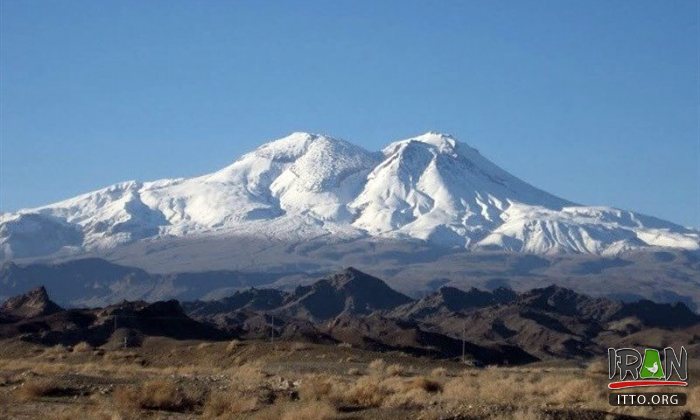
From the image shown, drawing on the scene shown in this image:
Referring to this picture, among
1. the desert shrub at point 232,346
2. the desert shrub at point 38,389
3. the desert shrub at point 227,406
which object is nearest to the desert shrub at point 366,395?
the desert shrub at point 227,406

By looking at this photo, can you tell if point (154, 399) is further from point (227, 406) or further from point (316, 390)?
point (316, 390)

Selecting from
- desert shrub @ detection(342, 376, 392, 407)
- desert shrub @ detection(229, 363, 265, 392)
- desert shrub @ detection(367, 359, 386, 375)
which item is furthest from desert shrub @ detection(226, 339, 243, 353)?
desert shrub @ detection(342, 376, 392, 407)

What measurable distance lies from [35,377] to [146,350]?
2503 centimetres

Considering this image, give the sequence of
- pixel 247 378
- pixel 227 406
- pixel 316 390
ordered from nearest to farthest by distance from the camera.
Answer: pixel 227 406 < pixel 316 390 < pixel 247 378

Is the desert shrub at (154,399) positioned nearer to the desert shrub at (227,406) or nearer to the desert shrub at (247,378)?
the desert shrub at (227,406)

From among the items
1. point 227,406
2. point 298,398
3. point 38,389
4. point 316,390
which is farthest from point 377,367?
point 227,406

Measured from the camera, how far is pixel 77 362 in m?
41.1

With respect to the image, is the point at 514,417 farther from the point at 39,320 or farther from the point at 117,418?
the point at 39,320

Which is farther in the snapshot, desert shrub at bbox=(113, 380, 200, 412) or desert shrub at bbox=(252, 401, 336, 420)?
desert shrub at bbox=(113, 380, 200, 412)

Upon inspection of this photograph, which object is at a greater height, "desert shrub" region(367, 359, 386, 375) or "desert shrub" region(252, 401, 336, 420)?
"desert shrub" region(252, 401, 336, 420)

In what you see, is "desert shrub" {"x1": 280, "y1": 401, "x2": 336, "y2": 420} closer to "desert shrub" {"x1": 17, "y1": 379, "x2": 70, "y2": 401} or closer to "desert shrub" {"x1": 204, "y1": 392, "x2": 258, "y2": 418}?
"desert shrub" {"x1": 204, "y1": 392, "x2": 258, "y2": 418}

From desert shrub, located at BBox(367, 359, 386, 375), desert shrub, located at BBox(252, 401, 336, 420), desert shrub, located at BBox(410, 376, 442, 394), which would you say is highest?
desert shrub, located at BBox(252, 401, 336, 420)

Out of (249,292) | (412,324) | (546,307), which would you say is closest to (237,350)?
(412,324)

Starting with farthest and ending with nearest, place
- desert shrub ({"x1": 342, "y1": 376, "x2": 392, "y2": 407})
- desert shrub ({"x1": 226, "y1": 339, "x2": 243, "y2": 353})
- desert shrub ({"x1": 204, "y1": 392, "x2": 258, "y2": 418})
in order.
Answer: desert shrub ({"x1": 226, "y1": 339, "x2": 243, "y2": 353}), desert shrub ({"x1": 342, "y1": 376, "x2": 392, "y2": 407}), desert shrub ({"x1": 204, "y1": 392, "x2": 258, "y2": 418})
